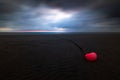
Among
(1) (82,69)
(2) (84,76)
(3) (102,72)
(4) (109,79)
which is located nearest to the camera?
(4) (109,79)

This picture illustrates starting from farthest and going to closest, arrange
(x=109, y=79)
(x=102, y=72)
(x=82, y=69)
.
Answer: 1. (x=82, y=69)
2. (x=102, y=72)
3. (x=109, y=79)

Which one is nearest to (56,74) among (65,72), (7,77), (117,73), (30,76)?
(65,72)

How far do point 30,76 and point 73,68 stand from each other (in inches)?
25.3

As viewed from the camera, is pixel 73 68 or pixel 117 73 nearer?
pixel 117 73

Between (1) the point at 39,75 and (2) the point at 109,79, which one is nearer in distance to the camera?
(2) the point at 109,79

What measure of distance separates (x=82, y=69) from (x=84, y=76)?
9.7 inches

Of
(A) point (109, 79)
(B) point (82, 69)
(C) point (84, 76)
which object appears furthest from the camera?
(B) point (82, 69)

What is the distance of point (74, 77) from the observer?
1408 millimetres

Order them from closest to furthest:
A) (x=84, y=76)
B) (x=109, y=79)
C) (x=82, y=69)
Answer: (x=109, y=79)
(x=84, y=76)
(x=82, y=69)

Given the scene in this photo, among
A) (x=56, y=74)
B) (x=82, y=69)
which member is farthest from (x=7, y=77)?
(x=82, y=69)

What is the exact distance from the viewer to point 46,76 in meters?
1.42

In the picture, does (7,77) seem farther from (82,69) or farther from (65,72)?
(82,69)

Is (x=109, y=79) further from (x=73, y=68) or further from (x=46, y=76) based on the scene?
(x=46, y=76)

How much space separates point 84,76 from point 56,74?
357 mm
